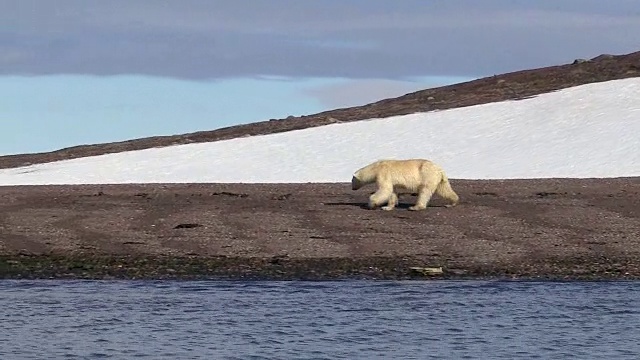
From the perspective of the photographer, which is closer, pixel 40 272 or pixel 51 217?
pixel 40 272

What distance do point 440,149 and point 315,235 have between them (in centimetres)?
1838

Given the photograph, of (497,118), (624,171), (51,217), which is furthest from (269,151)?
(51,217)

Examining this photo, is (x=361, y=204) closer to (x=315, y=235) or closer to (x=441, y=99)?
(x=315, y=235)

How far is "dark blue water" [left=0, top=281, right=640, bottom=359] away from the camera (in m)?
13.8

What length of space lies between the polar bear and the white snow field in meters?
10.3

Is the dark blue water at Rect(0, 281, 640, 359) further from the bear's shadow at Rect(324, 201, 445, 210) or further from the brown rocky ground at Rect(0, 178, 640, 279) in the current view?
the bear's shadow at Rect(324, 201, 445, 210)

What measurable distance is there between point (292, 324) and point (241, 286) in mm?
2799

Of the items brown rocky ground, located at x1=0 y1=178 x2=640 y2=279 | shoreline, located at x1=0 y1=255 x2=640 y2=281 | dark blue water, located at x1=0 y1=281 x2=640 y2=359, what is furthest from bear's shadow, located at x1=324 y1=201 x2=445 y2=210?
dark blue water, located at x1=0 y1=281 x2=640 y2=359

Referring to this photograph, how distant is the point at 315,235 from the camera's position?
21.7 metres

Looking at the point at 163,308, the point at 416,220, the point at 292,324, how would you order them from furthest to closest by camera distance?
the point at 416,220 → the point at 163,308 → the point at 292,324

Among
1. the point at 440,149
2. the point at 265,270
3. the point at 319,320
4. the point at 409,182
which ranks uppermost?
the point at 440,149

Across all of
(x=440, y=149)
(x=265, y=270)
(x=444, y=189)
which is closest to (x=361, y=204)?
(x=444, y=189)

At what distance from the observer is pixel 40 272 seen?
62.9ft

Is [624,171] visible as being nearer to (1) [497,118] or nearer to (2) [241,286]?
(1) [497,118]
